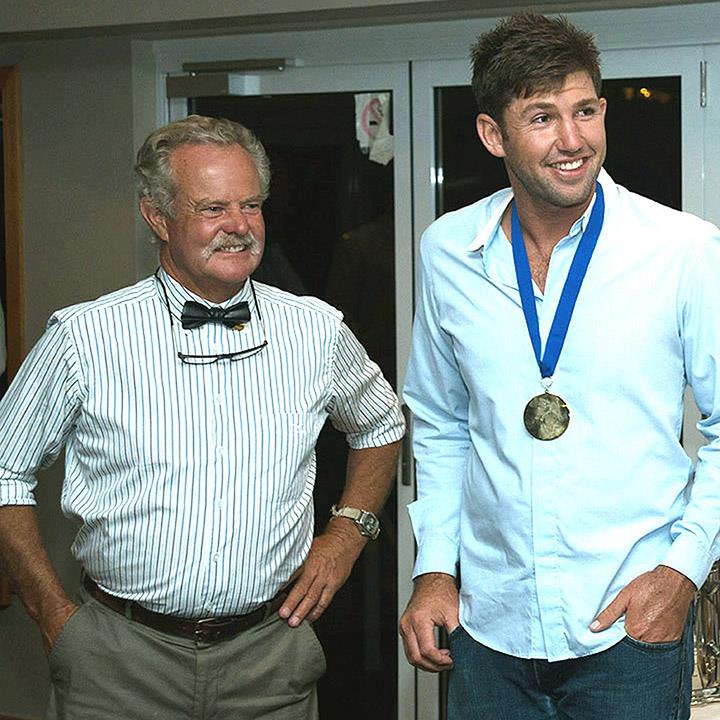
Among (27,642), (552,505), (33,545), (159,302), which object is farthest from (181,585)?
(27,642)

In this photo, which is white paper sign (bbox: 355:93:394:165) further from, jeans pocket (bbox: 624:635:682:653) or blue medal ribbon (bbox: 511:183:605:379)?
jeans pocket (bbox: 624:635:682:653)

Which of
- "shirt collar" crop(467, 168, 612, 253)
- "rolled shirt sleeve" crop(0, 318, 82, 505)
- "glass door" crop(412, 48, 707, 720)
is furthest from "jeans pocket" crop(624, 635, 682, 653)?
"glass door" crop(412, 48, 707, 720)

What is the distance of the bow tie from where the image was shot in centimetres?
252

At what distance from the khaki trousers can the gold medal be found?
92 cm

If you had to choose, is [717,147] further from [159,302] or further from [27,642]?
[27,642]

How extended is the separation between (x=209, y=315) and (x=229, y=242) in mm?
141

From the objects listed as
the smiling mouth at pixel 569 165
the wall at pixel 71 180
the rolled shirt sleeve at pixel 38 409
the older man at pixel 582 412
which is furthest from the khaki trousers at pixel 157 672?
the wall at pixel 71 180

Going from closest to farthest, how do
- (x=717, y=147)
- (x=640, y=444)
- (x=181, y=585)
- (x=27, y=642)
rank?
(x=640, y=444), (x=181, y=585), (x=717, y=147), (x=27, y=642)

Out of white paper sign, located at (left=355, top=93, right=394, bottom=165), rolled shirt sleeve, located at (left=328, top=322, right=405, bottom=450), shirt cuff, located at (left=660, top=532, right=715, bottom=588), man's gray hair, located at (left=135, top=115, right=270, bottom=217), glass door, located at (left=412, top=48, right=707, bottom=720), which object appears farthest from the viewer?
white paper sign, located at (left=355, top=93, right=394, bottom=165)

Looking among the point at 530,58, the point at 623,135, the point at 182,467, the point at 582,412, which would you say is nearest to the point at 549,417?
the point at 582,412

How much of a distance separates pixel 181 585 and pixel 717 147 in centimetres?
199

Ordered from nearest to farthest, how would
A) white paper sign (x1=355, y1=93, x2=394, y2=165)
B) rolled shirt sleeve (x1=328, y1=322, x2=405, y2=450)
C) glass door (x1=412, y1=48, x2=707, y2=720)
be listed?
rolled shirt sleeve (x1=328, y1=322, x2=405, y2=450), glass door (x1=412, y1=48, x2=707, y2=720), white paper sign (x1=355, y1=93, x2=394, y2=165)

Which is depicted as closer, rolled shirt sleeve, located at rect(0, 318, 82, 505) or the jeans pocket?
the jeans pocket

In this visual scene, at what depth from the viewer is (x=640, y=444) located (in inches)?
72.9
